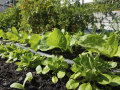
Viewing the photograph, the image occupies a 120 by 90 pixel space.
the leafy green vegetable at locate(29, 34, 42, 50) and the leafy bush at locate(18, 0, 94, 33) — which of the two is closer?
the leafy green vegetable at locate(29, 34, 42, 50)

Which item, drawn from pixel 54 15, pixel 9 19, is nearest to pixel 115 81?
pixel 54 15

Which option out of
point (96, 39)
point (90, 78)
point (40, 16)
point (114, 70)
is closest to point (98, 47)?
point (96, 39)

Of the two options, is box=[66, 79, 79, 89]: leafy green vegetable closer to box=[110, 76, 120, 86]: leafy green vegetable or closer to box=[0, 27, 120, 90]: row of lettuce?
box=[0, 27, 120, 90]: row of lettuce

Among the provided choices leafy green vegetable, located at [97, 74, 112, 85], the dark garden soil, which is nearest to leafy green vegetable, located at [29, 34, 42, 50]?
the dark garden soil

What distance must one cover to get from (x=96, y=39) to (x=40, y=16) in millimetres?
2067

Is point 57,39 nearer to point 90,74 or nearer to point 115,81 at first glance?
point 90,74

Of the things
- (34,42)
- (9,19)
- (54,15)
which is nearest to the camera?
(34,42)

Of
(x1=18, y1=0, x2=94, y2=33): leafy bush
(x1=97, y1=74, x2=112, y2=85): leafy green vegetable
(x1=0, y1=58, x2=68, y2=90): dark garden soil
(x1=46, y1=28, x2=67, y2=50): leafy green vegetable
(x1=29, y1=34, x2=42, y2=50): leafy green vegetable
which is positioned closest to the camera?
(x1=97, y1=74, x2=112, y2=85): leafy green vegetable

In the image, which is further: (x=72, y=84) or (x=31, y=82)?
(x=31, y=82)

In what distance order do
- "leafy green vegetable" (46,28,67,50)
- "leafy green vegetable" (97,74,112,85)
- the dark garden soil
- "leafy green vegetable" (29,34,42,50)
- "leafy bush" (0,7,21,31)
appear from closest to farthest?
1. "leafy green vegetable" (97,74,112,85)
2. the dark garden soil
3. "leafy green vegetable" (46,28,67,50)
4. "leafy green vegetable" (29,34,42,50)
5. "leafy bush" (0,7,21,31)

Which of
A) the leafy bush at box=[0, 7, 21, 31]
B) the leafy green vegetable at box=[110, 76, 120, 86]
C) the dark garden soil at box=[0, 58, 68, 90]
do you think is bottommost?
the dark garden soil at box=[0, 58, 68, 90]

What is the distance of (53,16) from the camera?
293 cm

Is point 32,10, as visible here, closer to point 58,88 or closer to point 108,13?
point 108,13

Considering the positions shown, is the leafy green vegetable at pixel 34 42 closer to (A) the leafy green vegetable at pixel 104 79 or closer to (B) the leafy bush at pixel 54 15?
(A) the leafy green vegetable at pixel 104 79
